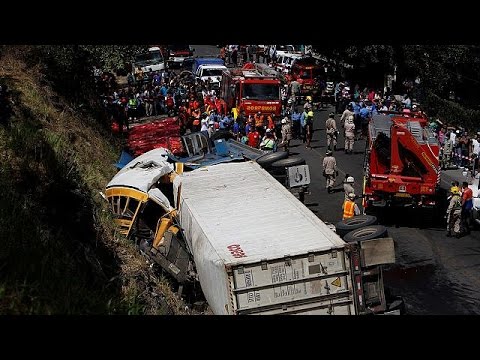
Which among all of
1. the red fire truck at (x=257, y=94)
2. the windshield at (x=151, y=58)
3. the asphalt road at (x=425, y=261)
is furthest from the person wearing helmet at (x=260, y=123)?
the windshield at (x=151, y=58)

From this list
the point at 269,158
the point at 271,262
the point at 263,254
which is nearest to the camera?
the point at 271,262

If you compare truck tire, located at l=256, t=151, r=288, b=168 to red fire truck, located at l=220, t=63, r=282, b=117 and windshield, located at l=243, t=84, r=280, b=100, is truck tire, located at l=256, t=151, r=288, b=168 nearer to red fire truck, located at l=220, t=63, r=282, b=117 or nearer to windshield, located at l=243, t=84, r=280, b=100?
red fire truck, located at l=220, t=63, r=282, b=117

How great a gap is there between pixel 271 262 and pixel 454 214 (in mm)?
9393

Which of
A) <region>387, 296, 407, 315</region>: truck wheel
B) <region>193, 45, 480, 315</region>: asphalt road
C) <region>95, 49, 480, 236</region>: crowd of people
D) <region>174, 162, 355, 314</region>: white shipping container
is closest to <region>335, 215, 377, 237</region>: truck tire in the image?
<region>95, 49, 480, 236</region>: crowd of people

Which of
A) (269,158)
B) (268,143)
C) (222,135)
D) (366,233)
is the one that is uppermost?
(269,158)

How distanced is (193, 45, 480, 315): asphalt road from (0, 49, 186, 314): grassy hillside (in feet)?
18.7

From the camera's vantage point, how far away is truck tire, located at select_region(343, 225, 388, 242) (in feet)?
48.5

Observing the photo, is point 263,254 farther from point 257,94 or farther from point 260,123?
point 257,94

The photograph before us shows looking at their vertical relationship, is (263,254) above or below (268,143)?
above

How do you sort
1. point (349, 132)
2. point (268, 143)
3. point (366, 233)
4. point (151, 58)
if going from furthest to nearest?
point (151, 58) → point (349, 132) → point (268, 143) → point (366, 233)

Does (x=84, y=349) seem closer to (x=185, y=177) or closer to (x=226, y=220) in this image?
(x=226, y=220)

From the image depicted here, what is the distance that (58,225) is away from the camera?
484 inches

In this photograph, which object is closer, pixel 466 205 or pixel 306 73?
pixel 466 205

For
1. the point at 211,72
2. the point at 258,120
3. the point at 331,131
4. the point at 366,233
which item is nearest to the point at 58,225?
the point at 366,233
